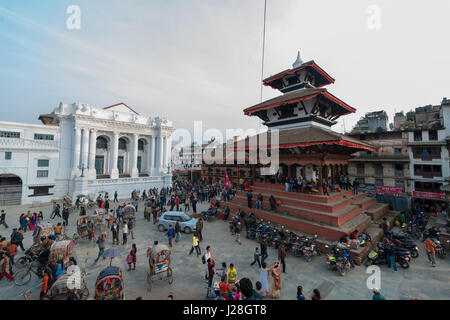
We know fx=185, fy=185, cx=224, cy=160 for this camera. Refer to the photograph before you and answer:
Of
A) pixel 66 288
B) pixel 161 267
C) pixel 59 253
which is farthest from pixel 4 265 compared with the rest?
pixel 161 267

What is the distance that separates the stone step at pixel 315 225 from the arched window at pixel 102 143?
30.7 m

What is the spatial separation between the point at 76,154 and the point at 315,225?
3222cm

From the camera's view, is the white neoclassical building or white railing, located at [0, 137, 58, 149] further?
the white neoclassical building

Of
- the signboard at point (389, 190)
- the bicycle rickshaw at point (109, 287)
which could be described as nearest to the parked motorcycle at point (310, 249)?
the bicycle rickshaw at point (109, 287)

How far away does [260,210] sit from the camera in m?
15.1

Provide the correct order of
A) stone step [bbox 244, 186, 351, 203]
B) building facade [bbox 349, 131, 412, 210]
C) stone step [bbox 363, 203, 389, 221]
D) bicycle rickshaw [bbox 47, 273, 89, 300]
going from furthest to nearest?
1. building facade [bbox 349, 131, 412, 210]
2. stone step [bbox 363, 203, 389, 221]
3. stone step [bbox 244, 186, 351, 203]
4. bicycle rickshaw [bbox 47, 273, 89, 300]

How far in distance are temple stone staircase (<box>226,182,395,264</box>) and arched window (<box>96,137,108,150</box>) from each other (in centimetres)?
2903

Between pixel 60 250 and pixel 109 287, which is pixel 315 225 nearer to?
pixel 109 287

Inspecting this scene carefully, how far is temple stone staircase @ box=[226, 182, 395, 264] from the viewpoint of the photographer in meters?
Result: 11.3

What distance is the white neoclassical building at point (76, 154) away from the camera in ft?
78.6

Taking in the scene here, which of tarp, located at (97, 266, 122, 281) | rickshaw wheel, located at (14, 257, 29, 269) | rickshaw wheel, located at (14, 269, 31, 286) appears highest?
tarp, located at (97, 266, 122, 281)

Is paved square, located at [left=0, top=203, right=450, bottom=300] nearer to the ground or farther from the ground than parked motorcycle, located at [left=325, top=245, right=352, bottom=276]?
nearer to the ground

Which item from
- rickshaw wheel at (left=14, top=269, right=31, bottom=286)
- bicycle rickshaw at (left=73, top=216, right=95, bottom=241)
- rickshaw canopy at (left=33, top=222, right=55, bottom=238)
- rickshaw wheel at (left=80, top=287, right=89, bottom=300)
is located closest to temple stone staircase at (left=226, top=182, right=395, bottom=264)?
bicycle rickshaw at (left=73, top=216, right=95, bottom=241)

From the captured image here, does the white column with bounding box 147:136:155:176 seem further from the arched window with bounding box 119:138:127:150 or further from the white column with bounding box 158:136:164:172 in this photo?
the arched window with bounding box 119:138:127:150
